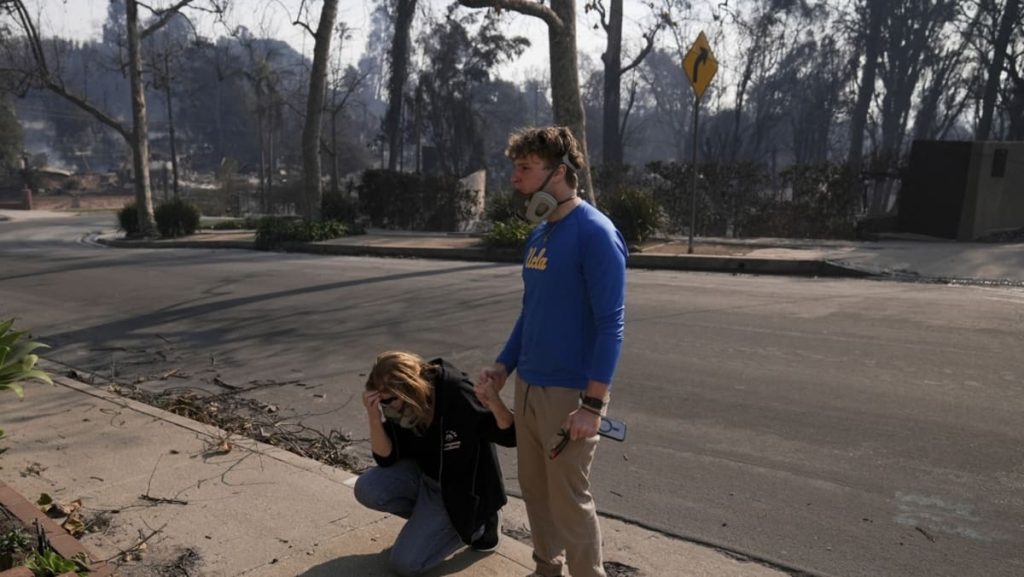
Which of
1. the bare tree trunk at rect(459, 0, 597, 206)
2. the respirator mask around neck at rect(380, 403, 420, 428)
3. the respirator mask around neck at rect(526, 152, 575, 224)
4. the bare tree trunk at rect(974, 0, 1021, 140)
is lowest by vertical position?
the respirator mask around neck at rect(380, 403, 420, 428)

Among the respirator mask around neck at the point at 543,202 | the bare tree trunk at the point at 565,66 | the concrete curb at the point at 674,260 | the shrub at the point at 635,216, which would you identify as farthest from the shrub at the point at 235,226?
the respirator mask around neck at the point at 543,202

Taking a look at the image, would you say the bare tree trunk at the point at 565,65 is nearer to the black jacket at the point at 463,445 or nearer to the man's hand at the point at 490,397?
the black jacket at the point at 463,445

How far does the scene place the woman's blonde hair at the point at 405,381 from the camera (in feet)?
10.3

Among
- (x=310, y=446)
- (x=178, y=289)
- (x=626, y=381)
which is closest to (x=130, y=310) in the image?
(x=178, y=289)

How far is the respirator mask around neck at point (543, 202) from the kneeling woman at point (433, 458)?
0.78 m

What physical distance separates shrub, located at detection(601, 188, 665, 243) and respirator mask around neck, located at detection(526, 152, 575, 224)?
487 inches

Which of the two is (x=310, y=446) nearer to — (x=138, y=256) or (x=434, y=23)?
(x=138, y=256)

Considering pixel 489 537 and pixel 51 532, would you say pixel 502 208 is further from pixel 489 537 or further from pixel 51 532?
pixel 51 532

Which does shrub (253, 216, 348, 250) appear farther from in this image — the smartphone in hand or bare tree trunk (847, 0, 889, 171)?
bare tree trunk (847, 0, 889, 171)

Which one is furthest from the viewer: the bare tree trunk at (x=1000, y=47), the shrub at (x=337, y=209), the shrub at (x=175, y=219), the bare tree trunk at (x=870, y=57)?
the bare tree trunk at (x=870, y=57)

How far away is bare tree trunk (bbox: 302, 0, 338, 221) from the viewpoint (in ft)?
71.2

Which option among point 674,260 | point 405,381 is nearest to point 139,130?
point 674,260

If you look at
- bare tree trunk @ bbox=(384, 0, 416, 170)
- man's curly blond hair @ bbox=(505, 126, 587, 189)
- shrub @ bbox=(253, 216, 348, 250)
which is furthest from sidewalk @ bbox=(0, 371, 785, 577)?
bare tree trunk @ bbox=(384, 0, 416, 170)

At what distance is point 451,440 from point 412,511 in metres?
0.43
